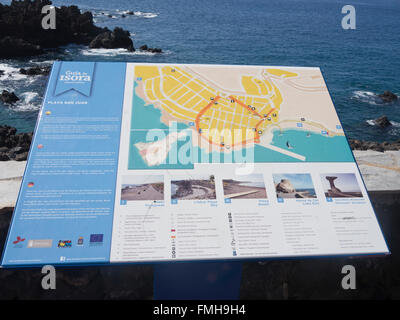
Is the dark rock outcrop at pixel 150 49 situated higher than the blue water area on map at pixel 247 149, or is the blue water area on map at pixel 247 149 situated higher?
the blue water area on map at pixel 247 149

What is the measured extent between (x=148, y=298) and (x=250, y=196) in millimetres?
4804

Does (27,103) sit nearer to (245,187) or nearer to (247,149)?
(247,149)

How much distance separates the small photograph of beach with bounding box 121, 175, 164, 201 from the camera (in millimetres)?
5121

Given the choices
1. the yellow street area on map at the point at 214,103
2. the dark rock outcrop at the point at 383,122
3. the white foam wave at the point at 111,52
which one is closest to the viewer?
the yellow street area on map at the point at 214,103

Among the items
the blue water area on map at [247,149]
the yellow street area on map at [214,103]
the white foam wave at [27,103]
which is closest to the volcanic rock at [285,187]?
the blue water area on map at [247,149]

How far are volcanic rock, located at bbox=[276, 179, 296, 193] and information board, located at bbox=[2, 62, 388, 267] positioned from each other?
0.06 ft

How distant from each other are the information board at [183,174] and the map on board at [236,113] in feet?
0.07

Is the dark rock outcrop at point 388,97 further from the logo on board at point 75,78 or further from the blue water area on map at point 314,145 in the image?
the logo on board at point 75,78

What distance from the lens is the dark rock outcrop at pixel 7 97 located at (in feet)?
78.6

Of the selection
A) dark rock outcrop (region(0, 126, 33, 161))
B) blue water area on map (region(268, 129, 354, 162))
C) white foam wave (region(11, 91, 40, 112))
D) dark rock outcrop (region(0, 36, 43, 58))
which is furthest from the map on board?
dark rock outcrop (region(0, 36, 43, 58))

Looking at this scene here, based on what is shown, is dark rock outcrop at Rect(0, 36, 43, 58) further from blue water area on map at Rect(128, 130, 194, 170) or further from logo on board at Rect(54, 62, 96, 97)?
blue water area on map at Rect(128, 130, 194, 170)

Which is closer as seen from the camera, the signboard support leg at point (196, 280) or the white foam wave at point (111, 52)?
the signboard support leg at point (196, 280)

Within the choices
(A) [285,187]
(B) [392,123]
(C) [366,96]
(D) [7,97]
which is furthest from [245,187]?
(C) [366,96]
